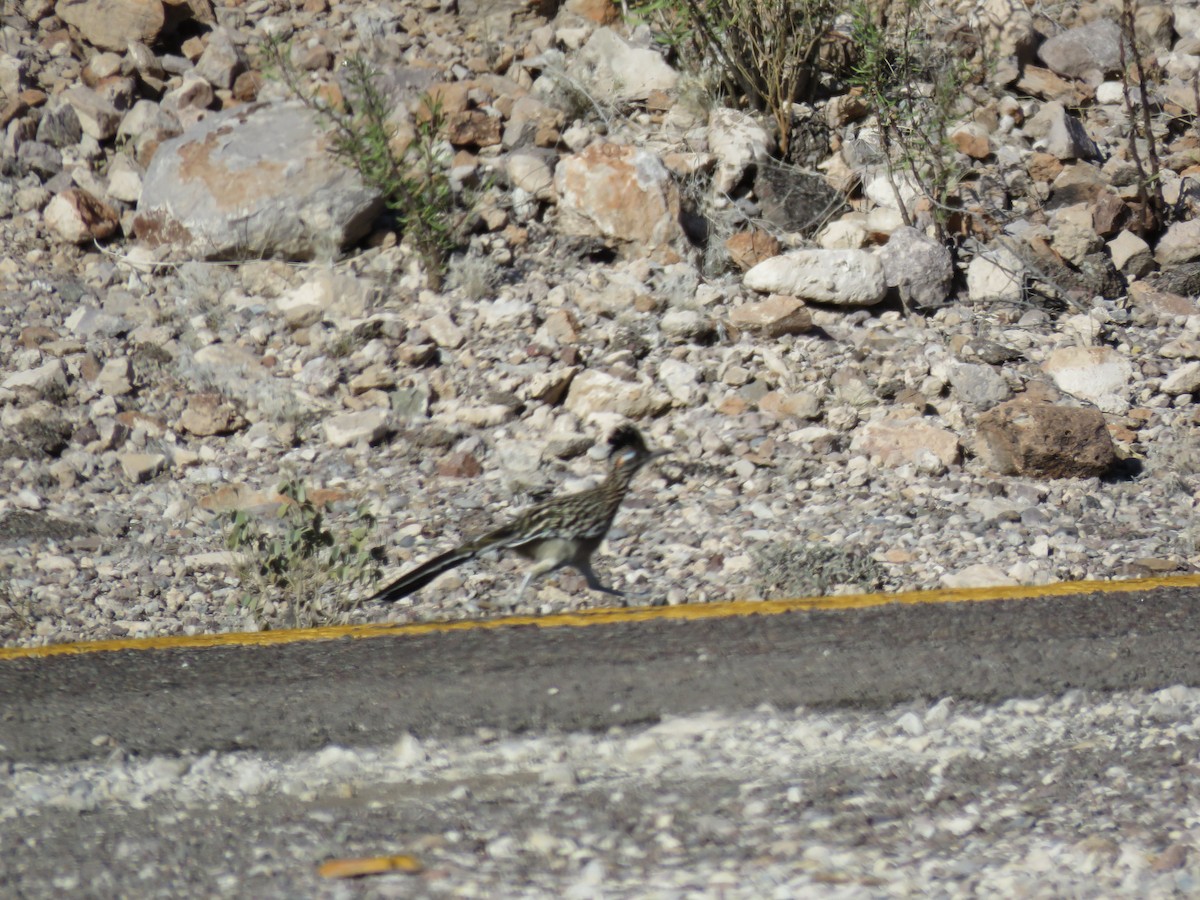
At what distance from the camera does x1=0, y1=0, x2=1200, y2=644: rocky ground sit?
526cm

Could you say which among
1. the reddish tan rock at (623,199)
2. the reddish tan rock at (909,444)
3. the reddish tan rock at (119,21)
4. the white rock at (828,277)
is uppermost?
the reddish tan rock at (119,21)

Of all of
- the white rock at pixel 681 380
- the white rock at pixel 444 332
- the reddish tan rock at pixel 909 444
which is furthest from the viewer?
the white rock at pixel 444 332

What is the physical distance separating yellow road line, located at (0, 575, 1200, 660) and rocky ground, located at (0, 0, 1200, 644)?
0.70 metres

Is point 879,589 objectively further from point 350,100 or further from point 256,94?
point 256,94

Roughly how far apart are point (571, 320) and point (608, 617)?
3.02 m

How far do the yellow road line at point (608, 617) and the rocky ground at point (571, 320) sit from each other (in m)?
0.70

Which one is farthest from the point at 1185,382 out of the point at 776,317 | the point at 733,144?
the point at 733,144

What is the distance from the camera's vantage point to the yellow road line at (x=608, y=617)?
12.7 ft

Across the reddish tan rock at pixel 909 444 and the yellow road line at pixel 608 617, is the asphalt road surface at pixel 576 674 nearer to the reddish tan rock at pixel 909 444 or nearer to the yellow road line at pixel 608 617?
the yellow road line at pixel 608 617

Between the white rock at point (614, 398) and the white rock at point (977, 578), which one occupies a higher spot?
the white rock at point (614, 398)

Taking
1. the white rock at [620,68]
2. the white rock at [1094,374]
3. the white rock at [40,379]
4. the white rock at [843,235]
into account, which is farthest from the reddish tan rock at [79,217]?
the white rock at [1094,374]

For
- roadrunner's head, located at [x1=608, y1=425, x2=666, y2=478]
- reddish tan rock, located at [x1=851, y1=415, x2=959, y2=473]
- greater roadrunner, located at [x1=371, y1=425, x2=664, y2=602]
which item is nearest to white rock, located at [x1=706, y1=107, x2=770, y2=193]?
reddish tan rock, located at [x1=851, y1=415, x2=959, y2=473]

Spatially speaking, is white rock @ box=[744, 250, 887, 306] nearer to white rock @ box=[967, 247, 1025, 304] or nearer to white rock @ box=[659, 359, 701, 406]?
white rock @ box=[967, 247, 1025, 304]

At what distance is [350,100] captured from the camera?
7902 millimetres
